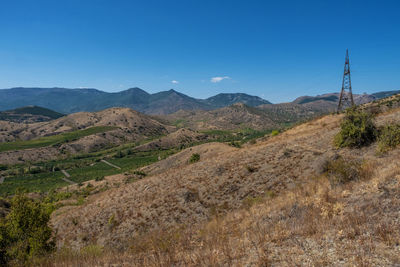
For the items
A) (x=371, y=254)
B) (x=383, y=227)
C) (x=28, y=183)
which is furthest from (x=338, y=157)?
(x=28, y=183)

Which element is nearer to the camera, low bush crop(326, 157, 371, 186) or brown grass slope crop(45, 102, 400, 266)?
brown grass slope crop(45, 102, 400, 266)

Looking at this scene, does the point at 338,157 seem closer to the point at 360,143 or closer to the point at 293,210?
the point at 360,143

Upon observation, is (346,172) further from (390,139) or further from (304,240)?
(304,240)

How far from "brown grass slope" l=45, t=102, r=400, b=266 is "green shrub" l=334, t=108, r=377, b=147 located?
1250 mm

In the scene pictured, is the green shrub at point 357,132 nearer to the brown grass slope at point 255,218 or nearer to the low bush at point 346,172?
the brown grass slope at point 255,218

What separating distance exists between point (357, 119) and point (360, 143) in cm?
253

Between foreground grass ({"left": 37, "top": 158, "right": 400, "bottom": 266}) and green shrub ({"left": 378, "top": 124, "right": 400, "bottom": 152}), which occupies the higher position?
green shrub ({"left": 378, "top": 124, "right": 400, "bottom": 152})

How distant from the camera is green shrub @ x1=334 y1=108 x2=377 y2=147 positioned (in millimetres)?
19062

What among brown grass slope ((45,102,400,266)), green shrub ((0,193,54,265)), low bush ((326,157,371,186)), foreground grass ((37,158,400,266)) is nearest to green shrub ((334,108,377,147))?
brown grass slope ((45,102,400,266))

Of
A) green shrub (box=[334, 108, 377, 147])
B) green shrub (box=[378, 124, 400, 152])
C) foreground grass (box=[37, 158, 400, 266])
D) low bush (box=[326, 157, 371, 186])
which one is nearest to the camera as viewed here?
foreground grass (box=[37, 158, 400, 266])

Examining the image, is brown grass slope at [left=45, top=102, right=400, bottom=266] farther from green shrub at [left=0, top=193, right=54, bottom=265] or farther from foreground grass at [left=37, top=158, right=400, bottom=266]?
green shrub at [left=0, top=193, right=54, bottom=265]

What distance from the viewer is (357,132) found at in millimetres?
19172

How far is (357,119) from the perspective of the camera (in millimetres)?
20047

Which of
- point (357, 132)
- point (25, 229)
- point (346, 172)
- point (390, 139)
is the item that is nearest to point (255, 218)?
point (346, 172)
